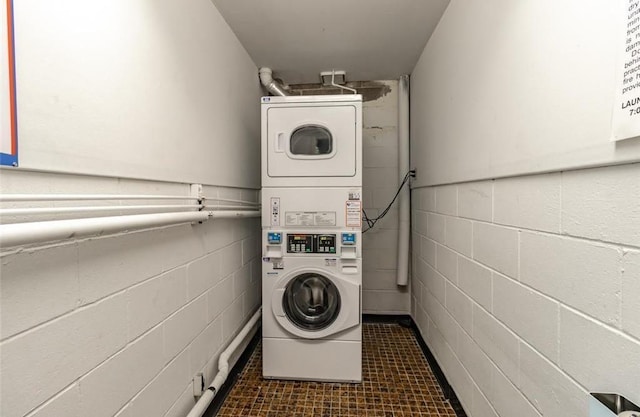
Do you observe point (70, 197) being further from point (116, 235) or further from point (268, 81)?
point (268, 81)

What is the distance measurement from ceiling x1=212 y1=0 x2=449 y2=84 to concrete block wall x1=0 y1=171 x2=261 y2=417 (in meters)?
1.25

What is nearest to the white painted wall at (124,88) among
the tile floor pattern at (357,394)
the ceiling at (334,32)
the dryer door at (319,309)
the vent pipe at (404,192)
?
the ceiling at (334,32)

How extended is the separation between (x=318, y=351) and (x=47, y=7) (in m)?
2.18

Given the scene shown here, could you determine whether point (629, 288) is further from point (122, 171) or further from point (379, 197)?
point (379, 197)

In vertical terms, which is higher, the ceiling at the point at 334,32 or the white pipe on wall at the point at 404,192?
the ceiling at the point at 334,32

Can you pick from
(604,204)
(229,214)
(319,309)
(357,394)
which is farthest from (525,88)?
(357,394)

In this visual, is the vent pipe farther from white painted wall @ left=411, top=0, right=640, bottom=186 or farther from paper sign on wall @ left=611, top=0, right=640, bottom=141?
paper sign on wall @ left=611, top=0, right=640, bottom=141

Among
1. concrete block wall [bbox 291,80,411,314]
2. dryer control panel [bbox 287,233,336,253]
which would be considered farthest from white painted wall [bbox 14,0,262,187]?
concrete block wall [bbox 291,80,411,314]

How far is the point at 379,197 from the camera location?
326 centimetres

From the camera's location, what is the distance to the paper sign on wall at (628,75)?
2.31 feet

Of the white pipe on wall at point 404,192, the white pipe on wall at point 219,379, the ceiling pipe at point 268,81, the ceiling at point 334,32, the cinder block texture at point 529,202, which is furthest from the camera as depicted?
the white pipe on wall at point 404,192

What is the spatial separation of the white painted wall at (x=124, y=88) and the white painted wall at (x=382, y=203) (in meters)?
1.63

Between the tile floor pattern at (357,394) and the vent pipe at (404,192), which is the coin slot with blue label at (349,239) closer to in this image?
the tile floor pattern at (357,394)

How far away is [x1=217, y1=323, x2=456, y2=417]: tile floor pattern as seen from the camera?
1.88 metres
